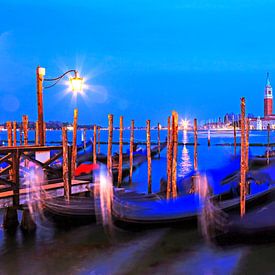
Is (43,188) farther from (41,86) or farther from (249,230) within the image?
(249,230)

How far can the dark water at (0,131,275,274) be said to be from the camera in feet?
16.8

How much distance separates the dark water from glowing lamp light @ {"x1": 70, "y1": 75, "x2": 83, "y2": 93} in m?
2.79

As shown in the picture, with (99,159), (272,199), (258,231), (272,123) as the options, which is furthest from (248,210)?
(272,123)

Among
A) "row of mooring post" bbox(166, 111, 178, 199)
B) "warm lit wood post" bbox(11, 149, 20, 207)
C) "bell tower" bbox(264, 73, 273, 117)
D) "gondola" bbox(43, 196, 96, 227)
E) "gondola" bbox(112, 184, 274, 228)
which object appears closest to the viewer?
"warm lit wood post" bbox(11, 149, 20, 207)

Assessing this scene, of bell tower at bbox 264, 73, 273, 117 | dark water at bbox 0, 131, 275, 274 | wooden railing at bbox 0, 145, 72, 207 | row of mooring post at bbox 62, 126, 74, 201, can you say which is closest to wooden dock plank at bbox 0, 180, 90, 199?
wooden railing at bbox 0, 145, 72, 207

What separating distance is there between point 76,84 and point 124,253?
368cm

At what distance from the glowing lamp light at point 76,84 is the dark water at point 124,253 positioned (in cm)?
279

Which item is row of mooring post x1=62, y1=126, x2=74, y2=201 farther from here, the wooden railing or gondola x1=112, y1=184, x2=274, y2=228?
gondola x1=112, y1=184, x2=274, y2=228

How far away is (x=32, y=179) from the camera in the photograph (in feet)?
22.5

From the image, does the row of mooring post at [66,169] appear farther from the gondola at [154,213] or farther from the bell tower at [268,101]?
the bell tower at [268,101]

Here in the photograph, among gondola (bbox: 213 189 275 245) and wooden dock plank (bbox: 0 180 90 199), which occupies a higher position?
wooden dock plank (bbox: 0 180 90 199)

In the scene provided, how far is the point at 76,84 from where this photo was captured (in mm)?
7902

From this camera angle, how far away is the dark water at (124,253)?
512 centimetres

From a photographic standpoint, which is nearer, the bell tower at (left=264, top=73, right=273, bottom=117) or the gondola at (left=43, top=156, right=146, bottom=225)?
the gondola at (left=43, top=156, right=146, bottom=225)
